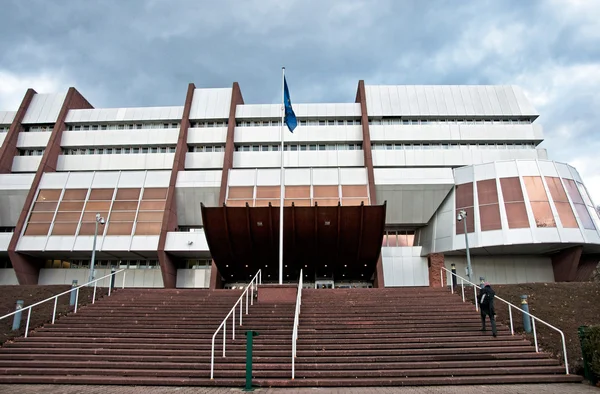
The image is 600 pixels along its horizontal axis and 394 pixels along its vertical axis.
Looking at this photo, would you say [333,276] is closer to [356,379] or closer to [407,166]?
[407,166]

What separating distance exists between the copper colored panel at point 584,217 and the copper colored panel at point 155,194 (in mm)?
26280

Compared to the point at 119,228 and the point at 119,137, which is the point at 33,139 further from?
the point at 119,228

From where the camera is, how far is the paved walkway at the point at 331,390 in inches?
321

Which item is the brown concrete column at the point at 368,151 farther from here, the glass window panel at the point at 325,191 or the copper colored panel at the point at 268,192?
the copper colored panel at the point at 268,192

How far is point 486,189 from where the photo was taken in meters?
25.5

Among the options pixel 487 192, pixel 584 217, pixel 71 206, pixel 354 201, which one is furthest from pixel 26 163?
pixel 584 217

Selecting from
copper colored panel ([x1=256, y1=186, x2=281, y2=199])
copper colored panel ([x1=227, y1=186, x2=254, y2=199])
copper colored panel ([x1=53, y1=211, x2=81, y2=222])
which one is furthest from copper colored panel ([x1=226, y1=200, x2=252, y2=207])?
copper colored panel ([x1=53, y1=211, x2=81, y2=222])

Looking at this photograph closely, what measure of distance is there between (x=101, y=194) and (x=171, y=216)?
5.46 meters

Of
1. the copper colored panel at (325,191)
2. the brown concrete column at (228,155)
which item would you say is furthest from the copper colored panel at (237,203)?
the copper colored panel at (325,191)

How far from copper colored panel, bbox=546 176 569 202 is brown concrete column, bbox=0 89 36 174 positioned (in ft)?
127

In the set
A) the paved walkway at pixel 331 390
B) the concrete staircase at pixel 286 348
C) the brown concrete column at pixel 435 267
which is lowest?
the paved walkway at pixel 331 390

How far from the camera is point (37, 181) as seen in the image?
1133 inches

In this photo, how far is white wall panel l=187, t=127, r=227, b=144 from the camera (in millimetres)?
31875

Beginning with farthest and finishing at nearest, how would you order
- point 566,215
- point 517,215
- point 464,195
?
point 464,195
point 517,215
point 566,215
